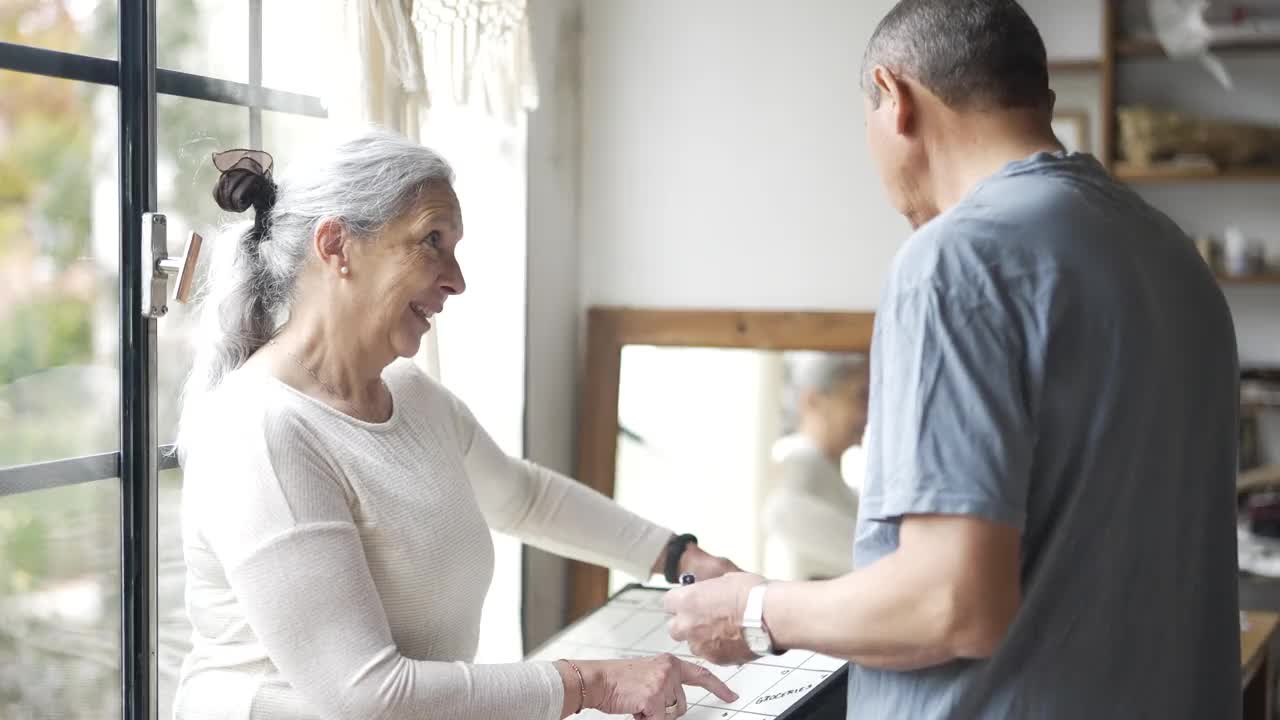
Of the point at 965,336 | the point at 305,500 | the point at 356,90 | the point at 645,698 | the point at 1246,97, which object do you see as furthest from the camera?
the point at 1246,97

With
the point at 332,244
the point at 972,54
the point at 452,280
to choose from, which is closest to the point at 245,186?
the point at 332,244

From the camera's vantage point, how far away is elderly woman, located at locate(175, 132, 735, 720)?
4.89 feet

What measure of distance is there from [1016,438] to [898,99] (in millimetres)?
376

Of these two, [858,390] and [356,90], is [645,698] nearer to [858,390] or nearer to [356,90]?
[356,90]

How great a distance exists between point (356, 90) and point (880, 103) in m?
1.23

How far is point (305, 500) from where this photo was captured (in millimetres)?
1529

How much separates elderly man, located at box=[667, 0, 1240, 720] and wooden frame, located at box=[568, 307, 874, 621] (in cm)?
181

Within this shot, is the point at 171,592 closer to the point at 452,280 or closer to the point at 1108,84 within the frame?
the point at 452,280

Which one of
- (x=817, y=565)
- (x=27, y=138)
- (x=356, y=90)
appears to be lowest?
(x=817, y=565)

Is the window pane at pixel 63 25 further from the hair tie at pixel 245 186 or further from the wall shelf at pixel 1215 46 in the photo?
the wall shelf at pixel 1215 46

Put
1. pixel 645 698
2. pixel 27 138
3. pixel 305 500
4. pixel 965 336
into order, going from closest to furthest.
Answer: pixel 965 336, pixel 305 500, pixel 645 698, pixel 27 138

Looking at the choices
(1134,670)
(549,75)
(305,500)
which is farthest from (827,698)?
(549,75)

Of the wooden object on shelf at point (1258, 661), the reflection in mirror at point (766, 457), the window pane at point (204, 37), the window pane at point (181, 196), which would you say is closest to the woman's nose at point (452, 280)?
the window pane at point (181, 196)

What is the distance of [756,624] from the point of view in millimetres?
1258
